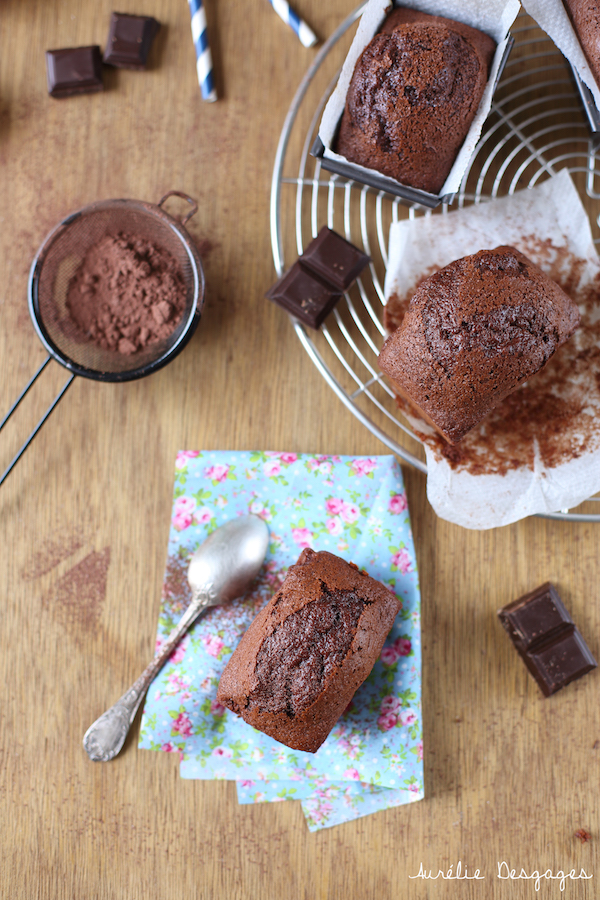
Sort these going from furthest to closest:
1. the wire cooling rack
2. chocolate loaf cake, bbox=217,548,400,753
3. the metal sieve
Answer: the wire cooling rack, the metal sieve, chocolate loaf cake, bbox=217,548,400,753

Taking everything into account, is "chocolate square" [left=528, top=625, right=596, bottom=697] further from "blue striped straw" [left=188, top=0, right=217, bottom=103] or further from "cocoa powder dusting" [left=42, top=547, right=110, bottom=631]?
"blue striped straw" [left=188, top=0, right=217, bottom=103]

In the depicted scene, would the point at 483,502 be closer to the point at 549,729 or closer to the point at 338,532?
the point at 338,532

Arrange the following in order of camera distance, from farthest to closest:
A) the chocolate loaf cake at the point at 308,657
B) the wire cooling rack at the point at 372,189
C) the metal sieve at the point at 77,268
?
the wire cooling rack at the point at 372,189 < the metal sieve at the point at 77,268 < the chocolate loaf cake at the point at 308,657

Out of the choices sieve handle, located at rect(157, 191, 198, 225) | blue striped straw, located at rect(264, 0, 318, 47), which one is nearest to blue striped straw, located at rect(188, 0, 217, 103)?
blue striped straw, located at rect(264, 0, 318, 47)

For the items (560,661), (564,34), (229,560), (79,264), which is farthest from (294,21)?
(560,661)

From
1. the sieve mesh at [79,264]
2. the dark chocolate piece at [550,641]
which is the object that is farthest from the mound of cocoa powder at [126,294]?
the dark chocolate piece at [550,641]

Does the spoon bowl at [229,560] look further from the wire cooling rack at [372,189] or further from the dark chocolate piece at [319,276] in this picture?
the dark chocolate piece at [319,276]

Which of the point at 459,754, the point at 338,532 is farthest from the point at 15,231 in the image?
A: the point at 459,754
